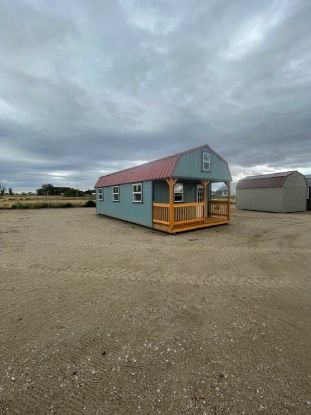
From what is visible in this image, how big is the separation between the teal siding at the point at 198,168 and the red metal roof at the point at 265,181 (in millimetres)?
9626

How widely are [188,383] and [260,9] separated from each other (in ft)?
36.3

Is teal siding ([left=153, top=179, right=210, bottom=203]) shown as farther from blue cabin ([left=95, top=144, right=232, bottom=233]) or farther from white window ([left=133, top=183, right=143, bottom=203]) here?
white window ([left=133, top=183, right=143, bottom=203])

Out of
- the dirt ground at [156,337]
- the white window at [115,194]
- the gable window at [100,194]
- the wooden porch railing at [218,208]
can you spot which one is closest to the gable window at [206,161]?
the wooden porch railing at [218,208]

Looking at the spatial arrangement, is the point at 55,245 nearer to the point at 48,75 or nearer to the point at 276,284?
the point at 276,284

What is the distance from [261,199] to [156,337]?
2100 cm

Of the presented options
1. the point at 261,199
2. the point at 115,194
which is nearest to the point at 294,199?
the point at 261,199

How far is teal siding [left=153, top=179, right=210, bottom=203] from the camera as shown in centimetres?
1130

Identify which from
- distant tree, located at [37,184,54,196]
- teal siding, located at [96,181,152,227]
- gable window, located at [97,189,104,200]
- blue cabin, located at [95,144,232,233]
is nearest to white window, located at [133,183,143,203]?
blue cabin, located at [95,144,232,233]

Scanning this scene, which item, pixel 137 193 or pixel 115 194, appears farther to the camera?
pixel 115 194

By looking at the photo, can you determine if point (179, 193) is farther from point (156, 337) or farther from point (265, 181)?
point (265, 181)

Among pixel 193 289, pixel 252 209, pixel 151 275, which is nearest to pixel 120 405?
pixel 193 289

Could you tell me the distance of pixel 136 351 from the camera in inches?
91.6

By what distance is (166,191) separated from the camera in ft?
38.7

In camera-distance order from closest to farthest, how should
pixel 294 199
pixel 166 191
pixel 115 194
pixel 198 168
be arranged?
pixel 198 168 → pixel 166 191 → pixel 115 194 → pixel 294 199
